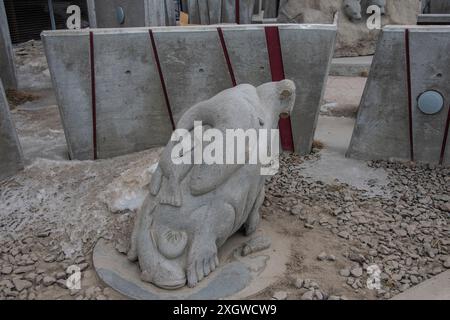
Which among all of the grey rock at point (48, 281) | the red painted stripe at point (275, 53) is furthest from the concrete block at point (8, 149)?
the red painted stripe at point (275, 53)

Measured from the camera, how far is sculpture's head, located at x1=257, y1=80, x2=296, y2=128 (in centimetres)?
340

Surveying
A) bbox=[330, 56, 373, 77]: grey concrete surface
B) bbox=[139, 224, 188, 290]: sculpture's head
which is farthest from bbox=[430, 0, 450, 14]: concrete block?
bbox=[139, 224, 188, 290]: sculpture's head

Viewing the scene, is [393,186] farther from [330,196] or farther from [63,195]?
[63,195]

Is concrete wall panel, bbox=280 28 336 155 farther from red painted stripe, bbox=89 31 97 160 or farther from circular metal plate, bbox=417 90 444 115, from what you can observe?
red painted stripe, bbox=89 31 97 160

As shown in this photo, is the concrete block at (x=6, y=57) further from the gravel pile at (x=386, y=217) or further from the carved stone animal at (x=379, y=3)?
the carved stone animal at (x=379, y=3)

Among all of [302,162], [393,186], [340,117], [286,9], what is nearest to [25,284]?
[302,162]

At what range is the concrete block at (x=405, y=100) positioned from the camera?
14.6 feet

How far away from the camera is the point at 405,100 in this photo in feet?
15.4

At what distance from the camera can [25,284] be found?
3104 millimetres

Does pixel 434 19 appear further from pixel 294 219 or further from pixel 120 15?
pixel 294 219

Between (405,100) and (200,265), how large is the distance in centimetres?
300

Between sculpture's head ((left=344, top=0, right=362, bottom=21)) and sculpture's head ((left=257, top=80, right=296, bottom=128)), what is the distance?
7.10m

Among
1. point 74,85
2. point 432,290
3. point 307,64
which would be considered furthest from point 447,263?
point 74,85

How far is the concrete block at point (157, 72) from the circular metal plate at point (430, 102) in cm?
103
